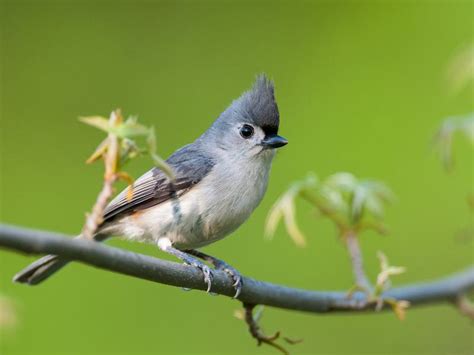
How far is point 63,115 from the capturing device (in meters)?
3.20

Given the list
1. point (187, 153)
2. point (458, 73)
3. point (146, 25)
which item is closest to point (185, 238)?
point (187, 153)

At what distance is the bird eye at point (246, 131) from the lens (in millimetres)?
2684

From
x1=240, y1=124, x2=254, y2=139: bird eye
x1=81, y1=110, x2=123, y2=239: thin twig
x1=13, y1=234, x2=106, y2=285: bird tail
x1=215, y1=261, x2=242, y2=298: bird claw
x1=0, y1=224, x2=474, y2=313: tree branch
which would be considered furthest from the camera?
x1=240, y1=124, x2=254, y2=139: bird eye

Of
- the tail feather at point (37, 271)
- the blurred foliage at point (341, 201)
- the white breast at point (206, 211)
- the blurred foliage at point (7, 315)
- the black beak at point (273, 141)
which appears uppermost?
the black beak at point (273, 141)

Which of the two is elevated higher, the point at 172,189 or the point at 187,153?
the point at 187,153

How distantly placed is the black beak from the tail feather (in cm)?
85

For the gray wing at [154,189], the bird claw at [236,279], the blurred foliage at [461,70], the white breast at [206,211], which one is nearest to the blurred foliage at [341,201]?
the bird claw at [236,279]

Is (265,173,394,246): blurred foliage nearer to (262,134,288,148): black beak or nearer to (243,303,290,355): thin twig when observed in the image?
(243,303,290,355): thin twig

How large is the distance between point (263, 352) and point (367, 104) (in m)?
1.24

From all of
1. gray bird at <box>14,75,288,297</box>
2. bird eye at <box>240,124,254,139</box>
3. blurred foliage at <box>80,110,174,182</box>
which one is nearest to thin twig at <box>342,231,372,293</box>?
gray bird at <box>14,75,288,297</box>

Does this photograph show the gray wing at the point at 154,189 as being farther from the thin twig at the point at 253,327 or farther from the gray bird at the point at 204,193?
the thin twig at the point at 253,327

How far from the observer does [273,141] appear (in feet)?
8.50

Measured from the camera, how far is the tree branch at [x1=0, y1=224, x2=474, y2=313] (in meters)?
0.96

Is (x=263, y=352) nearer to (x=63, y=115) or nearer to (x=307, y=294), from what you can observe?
(x=307, y=294)
